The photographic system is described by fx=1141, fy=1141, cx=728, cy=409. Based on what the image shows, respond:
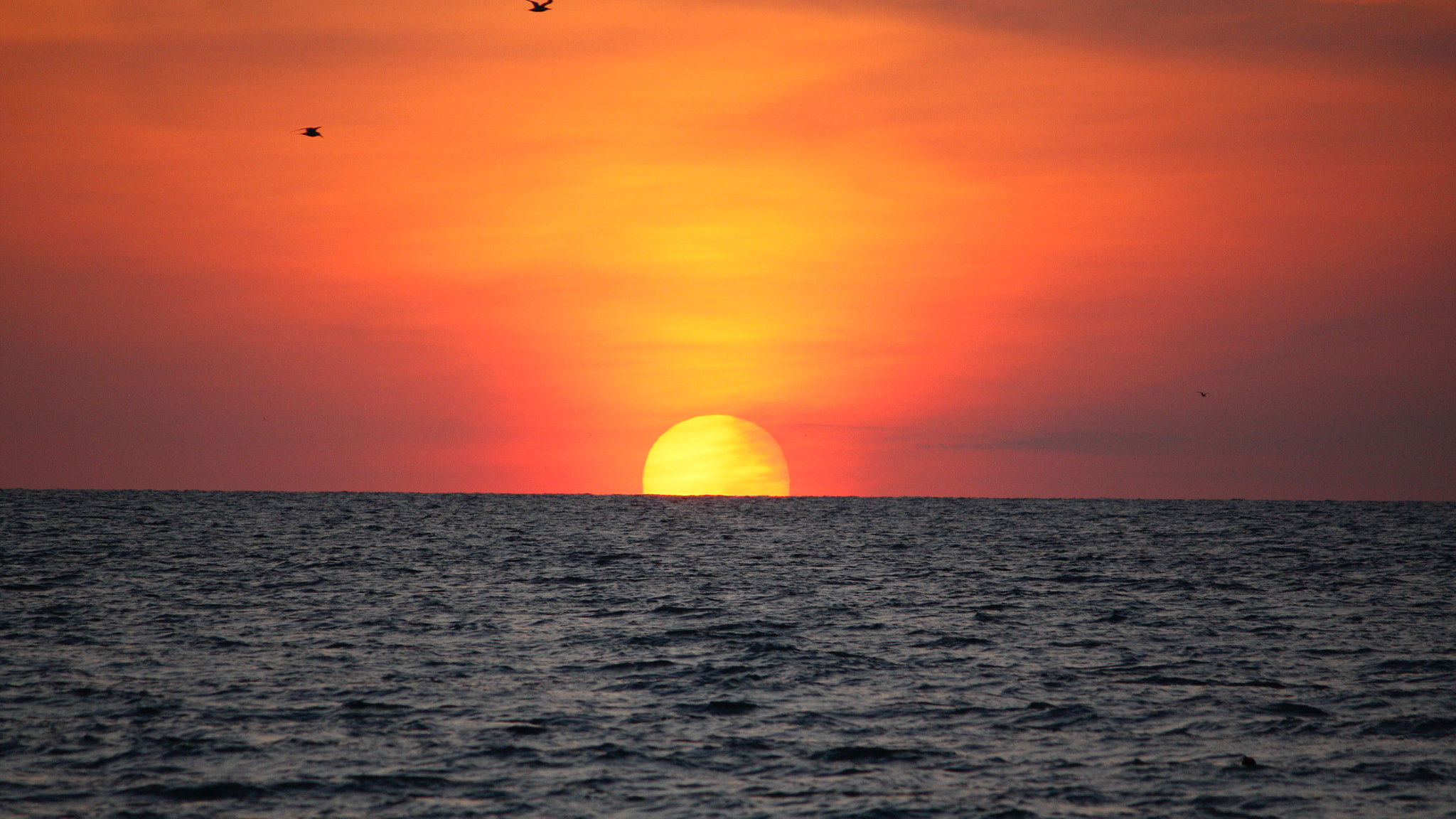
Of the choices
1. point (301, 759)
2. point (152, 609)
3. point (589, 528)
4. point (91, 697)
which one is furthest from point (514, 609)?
point (589, 528)

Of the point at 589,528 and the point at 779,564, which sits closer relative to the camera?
the point at 779,564

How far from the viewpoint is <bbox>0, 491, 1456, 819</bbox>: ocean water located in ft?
60.3

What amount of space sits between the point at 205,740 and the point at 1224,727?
19593 mm

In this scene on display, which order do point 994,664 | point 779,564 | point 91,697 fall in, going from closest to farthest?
point 91,697 < point 994,664 < point 779,564

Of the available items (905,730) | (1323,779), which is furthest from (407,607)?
(1323,779)

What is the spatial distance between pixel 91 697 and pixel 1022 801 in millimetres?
19324

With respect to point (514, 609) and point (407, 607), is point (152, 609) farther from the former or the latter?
point (514, 609)

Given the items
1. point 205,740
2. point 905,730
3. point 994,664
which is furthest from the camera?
point 994,664

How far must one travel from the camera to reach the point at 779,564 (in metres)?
62.8

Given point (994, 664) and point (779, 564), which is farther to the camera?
point (779, 564)

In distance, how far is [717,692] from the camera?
25.8m

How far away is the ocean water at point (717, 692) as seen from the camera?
60.3 feet

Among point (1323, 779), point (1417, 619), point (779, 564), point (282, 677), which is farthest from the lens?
point (779, 564)

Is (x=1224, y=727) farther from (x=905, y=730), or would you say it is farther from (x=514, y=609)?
(x=514, y=609)
